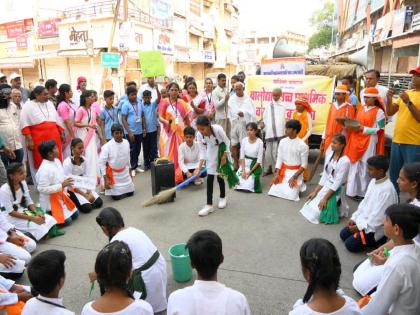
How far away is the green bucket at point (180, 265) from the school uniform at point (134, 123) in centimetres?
385

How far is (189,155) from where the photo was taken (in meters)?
6.09

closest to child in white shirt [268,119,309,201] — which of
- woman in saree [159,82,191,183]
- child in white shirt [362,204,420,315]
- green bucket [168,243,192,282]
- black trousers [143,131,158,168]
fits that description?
woman in saree [159,82,191,183]

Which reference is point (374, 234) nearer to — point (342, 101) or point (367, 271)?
point (367, 271)

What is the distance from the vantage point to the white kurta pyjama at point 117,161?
5418 millimetres

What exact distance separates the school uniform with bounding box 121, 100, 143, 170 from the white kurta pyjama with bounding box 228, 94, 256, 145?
1795 mm

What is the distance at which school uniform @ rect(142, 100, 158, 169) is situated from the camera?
6.87 metres

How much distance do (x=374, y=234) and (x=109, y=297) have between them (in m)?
2.81

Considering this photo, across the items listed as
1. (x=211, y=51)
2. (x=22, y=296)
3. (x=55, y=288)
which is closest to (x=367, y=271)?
(x=55, y=288)

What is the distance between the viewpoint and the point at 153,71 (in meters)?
7.69

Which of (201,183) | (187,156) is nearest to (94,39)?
(187,156)

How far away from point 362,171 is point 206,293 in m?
4.08

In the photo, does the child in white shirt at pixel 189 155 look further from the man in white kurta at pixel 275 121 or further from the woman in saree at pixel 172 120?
the man in white kurta at pixel 275 121

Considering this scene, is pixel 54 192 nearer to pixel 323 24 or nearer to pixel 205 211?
pixel 205 211

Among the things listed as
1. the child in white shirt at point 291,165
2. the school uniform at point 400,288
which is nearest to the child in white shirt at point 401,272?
the school uniform at point 400,288
